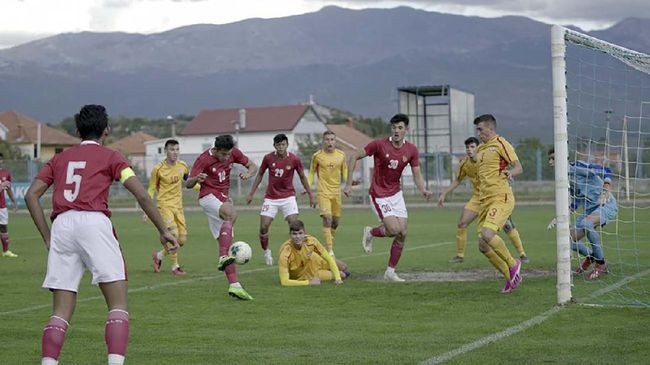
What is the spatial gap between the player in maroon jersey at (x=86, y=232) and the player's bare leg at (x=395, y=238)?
7.43m

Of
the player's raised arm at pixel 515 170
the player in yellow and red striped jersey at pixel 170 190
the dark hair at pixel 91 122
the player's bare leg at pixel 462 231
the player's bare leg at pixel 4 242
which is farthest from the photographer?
the player's bare leg at pixel 4 242

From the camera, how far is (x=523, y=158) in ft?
159

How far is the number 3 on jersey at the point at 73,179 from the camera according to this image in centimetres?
754

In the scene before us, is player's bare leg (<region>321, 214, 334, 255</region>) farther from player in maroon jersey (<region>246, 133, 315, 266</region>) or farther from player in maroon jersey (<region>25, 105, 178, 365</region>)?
player in maroon jersey (<region>25, 105, 178, 365</region>)

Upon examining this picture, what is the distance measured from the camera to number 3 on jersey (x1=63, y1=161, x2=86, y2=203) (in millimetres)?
7539

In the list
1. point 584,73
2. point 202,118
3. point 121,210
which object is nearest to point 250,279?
point 584,73

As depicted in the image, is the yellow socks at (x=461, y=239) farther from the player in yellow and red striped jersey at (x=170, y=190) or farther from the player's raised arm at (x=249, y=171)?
the player in yellow and red striped jersey at (x=170, y=190)

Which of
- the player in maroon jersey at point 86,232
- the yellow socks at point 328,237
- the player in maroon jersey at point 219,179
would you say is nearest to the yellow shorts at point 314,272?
the player in maroon jersey at point 219,179

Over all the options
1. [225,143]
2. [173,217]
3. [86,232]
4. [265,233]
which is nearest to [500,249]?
[225,143]

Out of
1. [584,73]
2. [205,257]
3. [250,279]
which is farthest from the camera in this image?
[205,257]

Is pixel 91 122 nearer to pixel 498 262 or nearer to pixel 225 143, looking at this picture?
pixel 225 143

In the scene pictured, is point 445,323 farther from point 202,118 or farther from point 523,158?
point 202,118

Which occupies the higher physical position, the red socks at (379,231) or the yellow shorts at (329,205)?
the yellow shorts at (329,205)

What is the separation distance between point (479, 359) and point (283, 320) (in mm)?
3041
